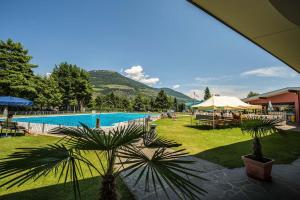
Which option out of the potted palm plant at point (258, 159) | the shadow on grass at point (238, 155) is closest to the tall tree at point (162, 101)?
the shadow on grass at point (238, 155)

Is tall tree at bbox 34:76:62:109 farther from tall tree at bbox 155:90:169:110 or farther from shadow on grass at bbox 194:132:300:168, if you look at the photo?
shadow on grass at bbox 194:132:300:168

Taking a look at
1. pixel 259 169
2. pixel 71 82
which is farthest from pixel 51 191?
pixel 71 82

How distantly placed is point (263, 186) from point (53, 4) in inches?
617

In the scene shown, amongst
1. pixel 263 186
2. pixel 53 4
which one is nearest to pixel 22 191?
pixel 263 186

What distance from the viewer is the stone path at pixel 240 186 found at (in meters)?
3.20

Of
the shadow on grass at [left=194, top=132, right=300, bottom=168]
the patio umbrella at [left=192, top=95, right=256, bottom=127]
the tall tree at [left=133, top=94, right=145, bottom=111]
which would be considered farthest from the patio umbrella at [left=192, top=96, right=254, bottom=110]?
the tall tree at [left=133, top=94, right=145, bottom=111]

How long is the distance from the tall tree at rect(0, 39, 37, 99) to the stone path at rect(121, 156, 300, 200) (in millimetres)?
29209

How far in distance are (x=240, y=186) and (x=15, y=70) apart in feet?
109

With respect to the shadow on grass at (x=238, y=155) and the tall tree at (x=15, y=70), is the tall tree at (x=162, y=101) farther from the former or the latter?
the shadow on grass at (x=238, y=155)

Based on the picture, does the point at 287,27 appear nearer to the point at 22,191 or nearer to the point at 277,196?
the point at 277,196

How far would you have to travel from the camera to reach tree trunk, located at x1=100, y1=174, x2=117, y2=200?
1.65 meters

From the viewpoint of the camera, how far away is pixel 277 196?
3189 millimetres

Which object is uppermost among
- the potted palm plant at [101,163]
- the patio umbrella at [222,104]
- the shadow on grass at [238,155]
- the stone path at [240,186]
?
the patio umbrella at [222,104]

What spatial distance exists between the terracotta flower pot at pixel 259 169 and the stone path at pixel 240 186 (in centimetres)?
13
